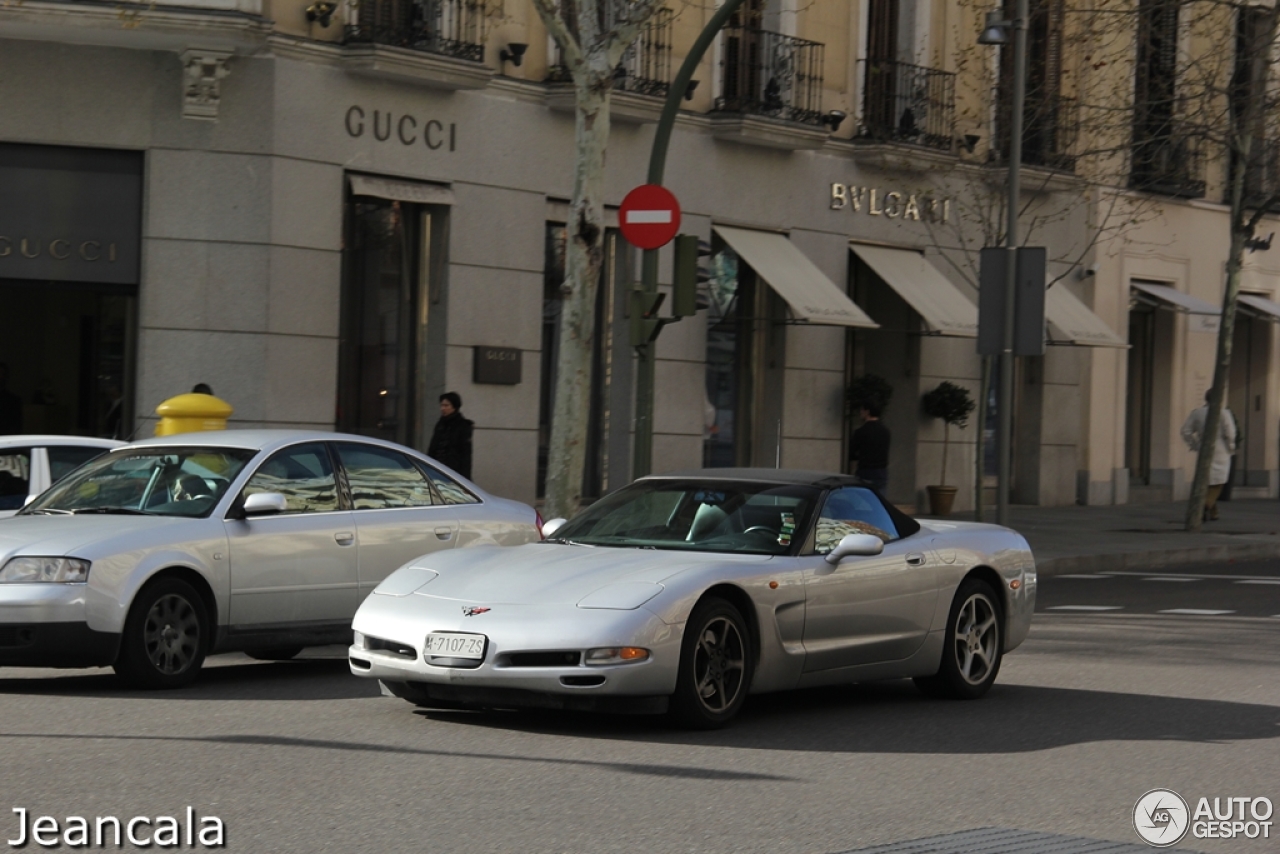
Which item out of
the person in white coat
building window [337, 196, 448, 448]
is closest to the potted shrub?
the person in white coat

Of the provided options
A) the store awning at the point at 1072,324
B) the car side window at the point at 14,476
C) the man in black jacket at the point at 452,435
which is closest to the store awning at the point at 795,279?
the store awning at the point at 1072,324

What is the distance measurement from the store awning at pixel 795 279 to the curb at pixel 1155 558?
4226mm

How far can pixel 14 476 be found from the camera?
13.0 meters

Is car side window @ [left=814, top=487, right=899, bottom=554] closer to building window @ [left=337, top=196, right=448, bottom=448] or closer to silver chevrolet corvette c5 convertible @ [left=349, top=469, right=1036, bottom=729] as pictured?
silver chevrolet corvette c5 convertible @ [left=349, top=469, right=1036, bottom=729]

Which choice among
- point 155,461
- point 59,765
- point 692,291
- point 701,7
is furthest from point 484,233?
point 59,765

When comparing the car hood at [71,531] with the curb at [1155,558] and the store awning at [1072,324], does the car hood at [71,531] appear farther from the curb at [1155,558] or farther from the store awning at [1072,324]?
the store awning at [1072,324]

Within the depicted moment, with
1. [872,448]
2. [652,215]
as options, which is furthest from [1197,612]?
[872,448]

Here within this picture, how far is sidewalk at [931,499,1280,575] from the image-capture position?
2227 cm

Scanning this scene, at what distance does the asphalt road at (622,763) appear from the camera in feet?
21.9

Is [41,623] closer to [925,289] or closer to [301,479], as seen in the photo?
[301,479]

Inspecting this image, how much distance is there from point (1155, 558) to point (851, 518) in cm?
1374

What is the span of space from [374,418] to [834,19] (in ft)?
30.8

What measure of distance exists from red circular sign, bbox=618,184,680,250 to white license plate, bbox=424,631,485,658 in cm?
769

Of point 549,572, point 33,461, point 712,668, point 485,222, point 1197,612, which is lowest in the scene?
point 1197,612
